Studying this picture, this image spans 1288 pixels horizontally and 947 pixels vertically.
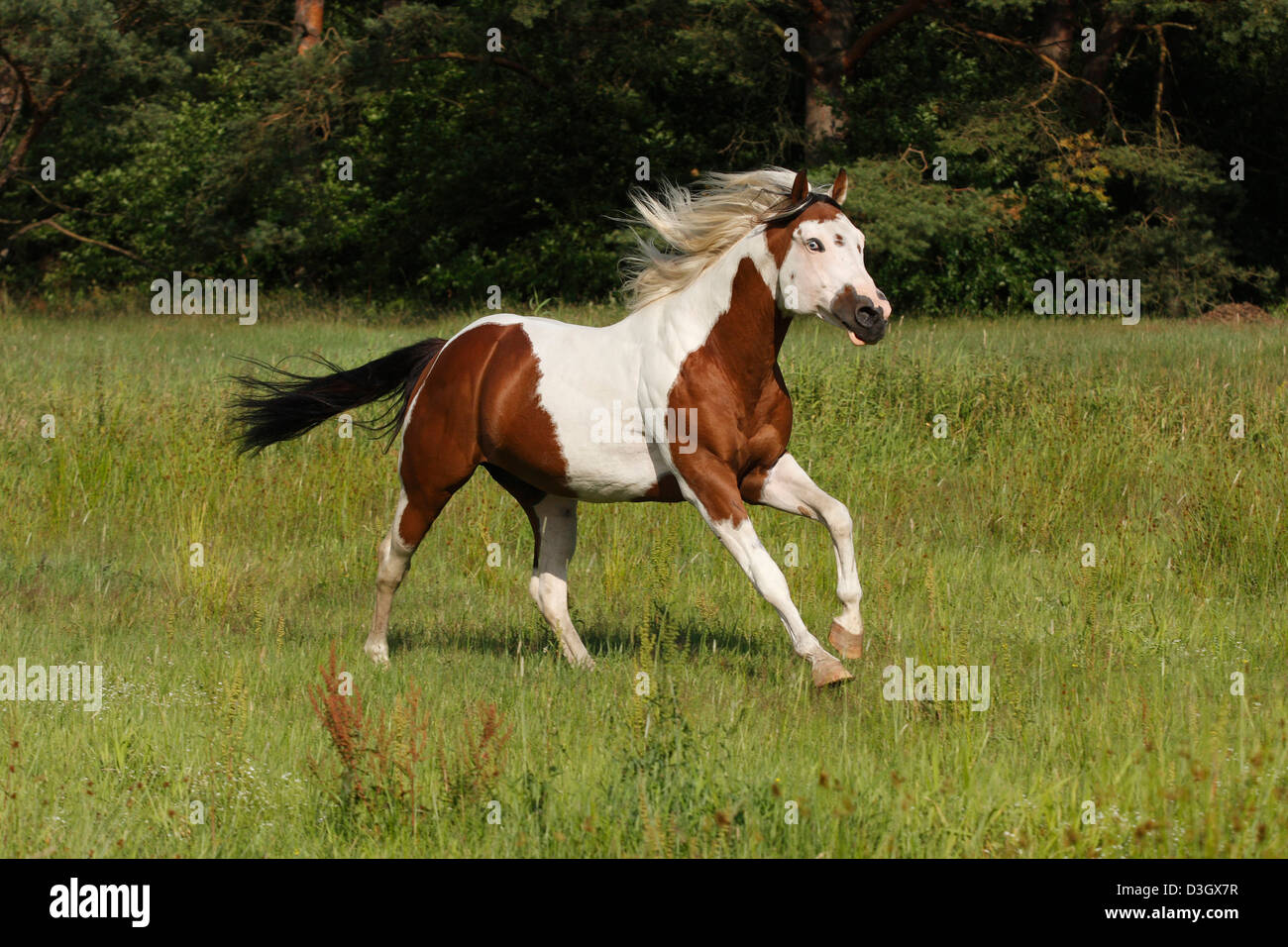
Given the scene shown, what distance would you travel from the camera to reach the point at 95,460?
10.3m

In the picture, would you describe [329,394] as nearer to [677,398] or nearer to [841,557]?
[677,398]

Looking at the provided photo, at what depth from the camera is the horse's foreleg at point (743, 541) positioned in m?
5.57

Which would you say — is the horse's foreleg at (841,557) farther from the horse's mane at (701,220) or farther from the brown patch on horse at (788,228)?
Result: the horse's mane at (701,220)

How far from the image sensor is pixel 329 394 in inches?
300

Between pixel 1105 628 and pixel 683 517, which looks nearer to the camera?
pixel 1105 628

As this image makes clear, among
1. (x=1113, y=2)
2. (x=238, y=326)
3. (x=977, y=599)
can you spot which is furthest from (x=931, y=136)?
(x=977, y=599)

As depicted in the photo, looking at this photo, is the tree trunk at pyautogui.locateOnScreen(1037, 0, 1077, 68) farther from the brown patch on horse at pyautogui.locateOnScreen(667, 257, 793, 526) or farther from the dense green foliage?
the brown patch on horse at pyautogui.locateOnScreen(667, 257, 793, 526)

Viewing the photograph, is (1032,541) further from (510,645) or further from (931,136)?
(931,136)

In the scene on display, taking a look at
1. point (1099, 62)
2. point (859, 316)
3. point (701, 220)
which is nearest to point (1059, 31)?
point (1099, 62)

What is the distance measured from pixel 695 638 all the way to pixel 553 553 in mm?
843

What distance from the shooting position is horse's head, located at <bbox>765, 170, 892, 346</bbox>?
5367mm

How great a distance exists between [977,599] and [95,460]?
656cm

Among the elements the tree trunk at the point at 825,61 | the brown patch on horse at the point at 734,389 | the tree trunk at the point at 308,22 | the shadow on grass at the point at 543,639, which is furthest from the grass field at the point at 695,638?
the tree trunk at the point at 308,22

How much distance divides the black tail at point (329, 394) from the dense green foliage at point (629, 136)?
570 inches
